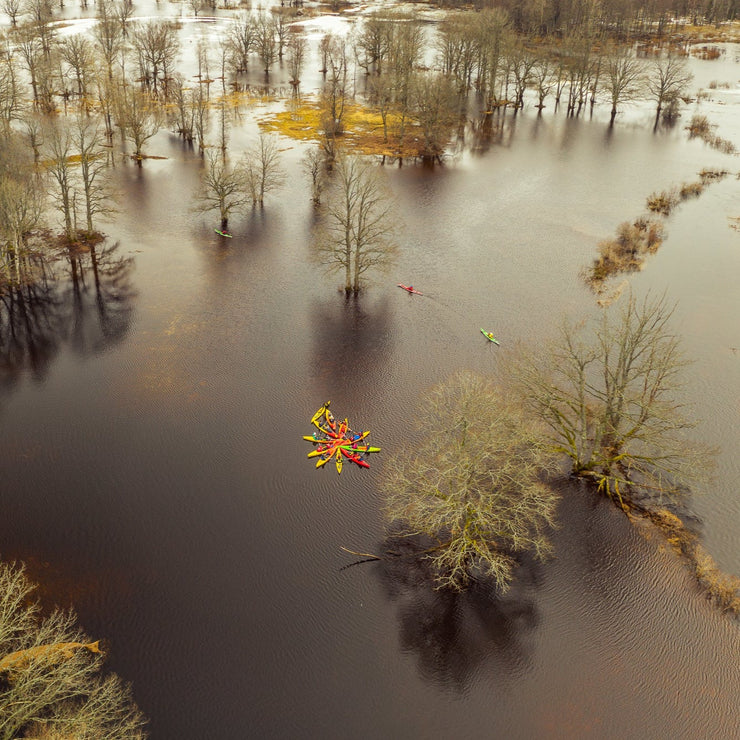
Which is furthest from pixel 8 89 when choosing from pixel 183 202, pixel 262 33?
pixel 262 33

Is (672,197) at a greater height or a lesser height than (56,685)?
greater

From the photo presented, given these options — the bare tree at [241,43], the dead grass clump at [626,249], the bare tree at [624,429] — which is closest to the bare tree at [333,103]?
the bare tree at [241,43]

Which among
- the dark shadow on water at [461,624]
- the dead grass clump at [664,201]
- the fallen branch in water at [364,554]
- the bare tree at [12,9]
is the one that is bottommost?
the dark shadow on water at [461,624]

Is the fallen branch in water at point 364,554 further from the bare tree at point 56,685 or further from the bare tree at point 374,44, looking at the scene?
the bare tree at point 374,44

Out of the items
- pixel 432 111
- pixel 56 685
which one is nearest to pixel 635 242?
pixel 432 111

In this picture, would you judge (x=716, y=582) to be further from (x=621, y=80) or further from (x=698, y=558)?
(x=621, y=80)

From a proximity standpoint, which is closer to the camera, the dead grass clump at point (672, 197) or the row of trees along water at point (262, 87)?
the row of trees along water at point (262, 87)

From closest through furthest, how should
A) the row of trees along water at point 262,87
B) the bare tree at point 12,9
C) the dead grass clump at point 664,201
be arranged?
the row of trees along water at point 262,87, the dead grass clump at point 664,201, the bare tree at point 12,9
